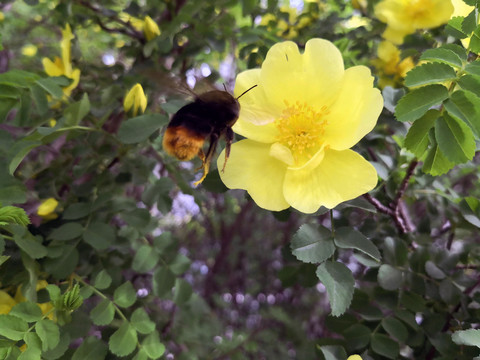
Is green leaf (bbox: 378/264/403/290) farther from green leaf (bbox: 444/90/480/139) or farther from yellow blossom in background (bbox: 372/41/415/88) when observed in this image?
yellow blossom in background (bbox: 372/41/415/88)

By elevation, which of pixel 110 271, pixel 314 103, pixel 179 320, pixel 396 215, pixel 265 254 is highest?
pixel 314 103

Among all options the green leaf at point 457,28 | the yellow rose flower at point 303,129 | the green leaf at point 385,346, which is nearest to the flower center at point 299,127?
the yellow rose flower at point 303,129

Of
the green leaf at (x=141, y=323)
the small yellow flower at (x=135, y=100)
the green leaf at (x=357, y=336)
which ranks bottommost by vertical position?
the green leaf at (x=357, y=336)

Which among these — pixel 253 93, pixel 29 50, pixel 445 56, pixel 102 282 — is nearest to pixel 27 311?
pixel 102 282

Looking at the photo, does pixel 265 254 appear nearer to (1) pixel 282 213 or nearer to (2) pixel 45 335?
(1) pixel 282 213

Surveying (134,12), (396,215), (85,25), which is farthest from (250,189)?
(85,25)

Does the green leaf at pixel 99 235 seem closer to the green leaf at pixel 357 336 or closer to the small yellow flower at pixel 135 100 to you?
the small yellow flower at pixel 135 100
